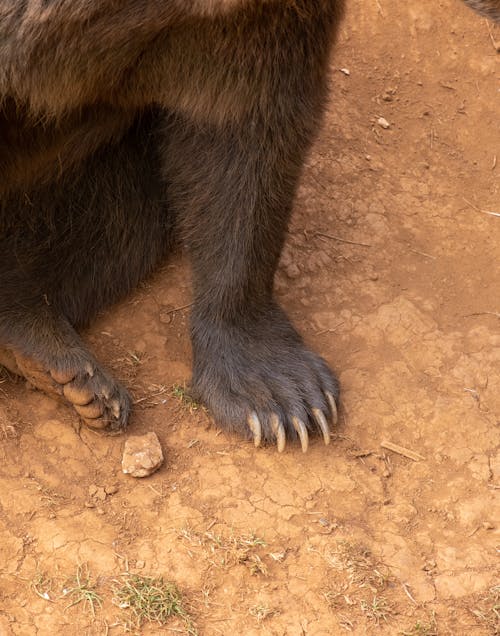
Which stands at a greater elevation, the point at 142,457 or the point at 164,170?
the point at 164,170

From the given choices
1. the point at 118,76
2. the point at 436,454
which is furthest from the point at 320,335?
the point at 118,76

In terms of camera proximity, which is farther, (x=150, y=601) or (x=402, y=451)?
(x=402, y=451)

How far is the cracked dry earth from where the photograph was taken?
2430mm

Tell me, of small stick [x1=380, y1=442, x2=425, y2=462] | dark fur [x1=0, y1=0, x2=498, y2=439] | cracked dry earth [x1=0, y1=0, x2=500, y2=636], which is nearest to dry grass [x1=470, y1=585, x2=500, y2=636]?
cracked dry earth [x1=0, y1=0, x2=500, y2=636]

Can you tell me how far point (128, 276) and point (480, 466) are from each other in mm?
1230

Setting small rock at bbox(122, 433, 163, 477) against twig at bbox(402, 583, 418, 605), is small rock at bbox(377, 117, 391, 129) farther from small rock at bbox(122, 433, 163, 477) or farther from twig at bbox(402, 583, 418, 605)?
twig at bbox(402, 583, 418, 605)

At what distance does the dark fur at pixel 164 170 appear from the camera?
213cm

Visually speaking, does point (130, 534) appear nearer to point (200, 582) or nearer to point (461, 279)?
point (200, 582)

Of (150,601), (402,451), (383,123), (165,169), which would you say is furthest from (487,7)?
(383,123)

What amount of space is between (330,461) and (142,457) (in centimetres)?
54

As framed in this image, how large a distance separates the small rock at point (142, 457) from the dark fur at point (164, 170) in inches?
3.9

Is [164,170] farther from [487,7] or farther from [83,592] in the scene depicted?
[83,592]

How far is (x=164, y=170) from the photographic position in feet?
9.56

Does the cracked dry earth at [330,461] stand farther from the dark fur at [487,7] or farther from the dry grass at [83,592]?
the dark fur at [487,7]
